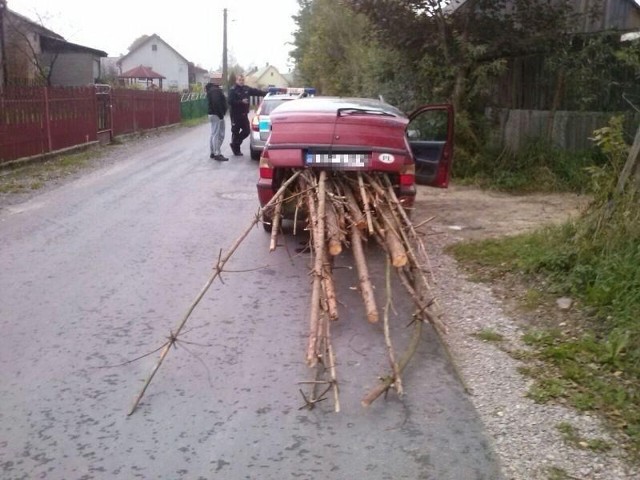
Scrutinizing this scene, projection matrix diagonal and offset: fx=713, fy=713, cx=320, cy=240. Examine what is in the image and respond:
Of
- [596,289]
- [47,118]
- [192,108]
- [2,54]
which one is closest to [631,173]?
[596,289]

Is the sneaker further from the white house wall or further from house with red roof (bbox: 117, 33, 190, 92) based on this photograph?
the white house wall

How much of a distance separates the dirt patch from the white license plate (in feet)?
5.68

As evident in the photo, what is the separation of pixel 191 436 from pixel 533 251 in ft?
13.4

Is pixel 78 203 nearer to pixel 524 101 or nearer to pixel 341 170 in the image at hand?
pixel 341 170

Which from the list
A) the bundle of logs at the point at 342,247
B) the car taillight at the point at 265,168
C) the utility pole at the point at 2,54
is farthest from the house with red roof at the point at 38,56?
the bundle of logs at the point at 342,247

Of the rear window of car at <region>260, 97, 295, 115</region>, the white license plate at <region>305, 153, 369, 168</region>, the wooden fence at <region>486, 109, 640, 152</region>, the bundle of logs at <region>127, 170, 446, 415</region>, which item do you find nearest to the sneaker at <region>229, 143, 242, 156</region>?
the rear window of car at <region>260, 97, 295, 115</region>

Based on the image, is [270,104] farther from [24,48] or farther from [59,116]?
[24,48]

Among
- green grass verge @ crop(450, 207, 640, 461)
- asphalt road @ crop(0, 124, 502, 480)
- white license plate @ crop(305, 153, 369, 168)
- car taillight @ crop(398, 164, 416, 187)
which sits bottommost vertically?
asphalt road @ crop(0, 124, 502, 480)

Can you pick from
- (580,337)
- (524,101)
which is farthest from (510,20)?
(580,337)

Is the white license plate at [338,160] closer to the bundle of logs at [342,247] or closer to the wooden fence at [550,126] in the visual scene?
the bundle of logs at [342,247]

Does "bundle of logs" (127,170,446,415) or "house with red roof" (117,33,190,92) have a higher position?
"house with red roof" (117,33,190,92)

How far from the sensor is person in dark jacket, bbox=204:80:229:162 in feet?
53.5

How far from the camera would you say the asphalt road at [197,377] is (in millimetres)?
3592

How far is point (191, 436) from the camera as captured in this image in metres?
3.81
